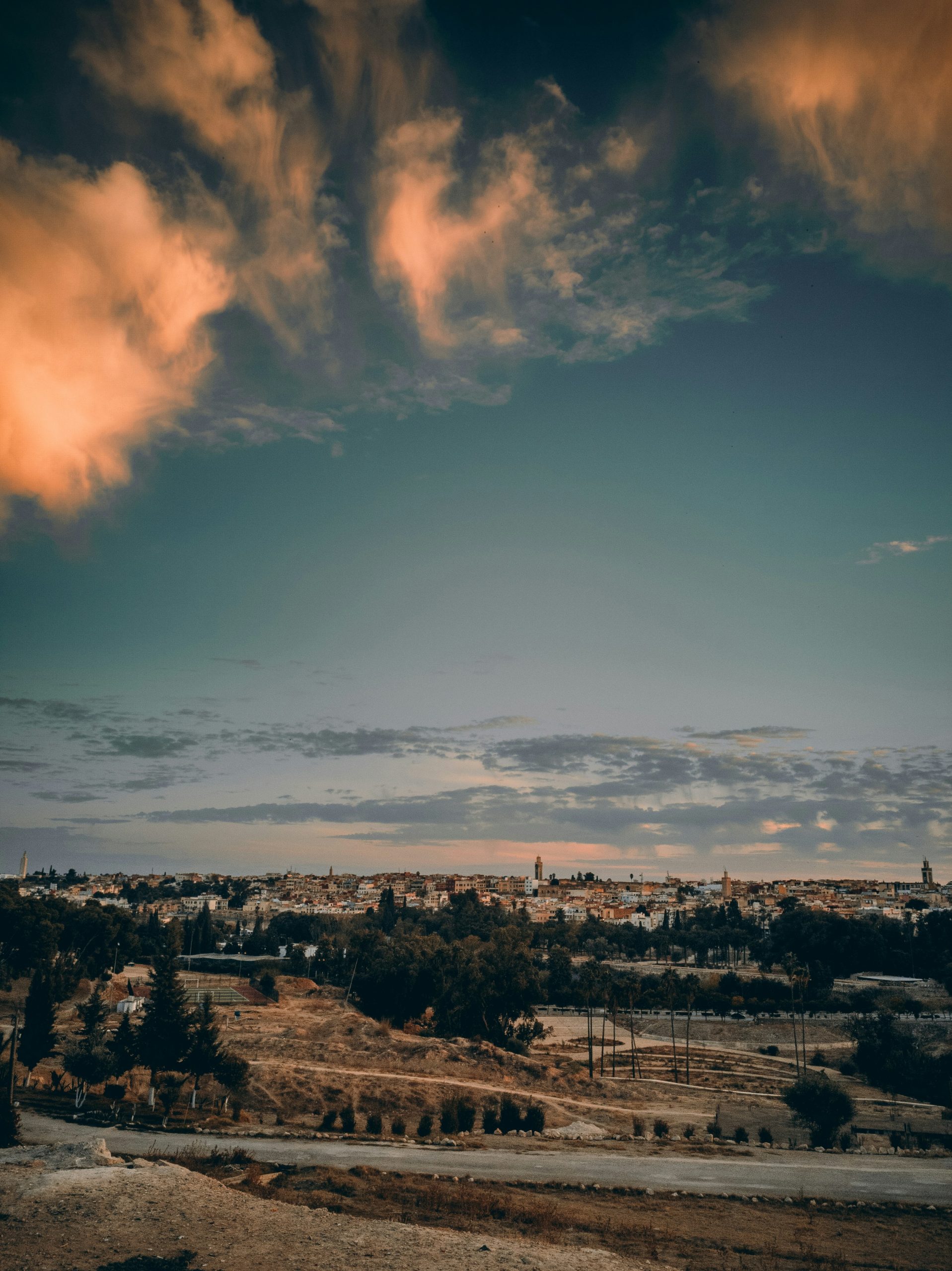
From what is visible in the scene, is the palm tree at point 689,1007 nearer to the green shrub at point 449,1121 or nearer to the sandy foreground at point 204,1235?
the green shrub at point 449,1121

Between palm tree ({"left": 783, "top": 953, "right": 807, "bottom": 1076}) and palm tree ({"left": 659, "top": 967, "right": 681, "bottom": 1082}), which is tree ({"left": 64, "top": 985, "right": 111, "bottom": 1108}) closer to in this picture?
palm tree ({"left": 659, "top": 967, "right": 681, "bottom": 1082})

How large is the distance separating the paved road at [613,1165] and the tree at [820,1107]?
5.39 metres

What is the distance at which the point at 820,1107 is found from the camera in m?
43.5

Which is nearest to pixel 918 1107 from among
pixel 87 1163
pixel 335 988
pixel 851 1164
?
pixel 851 1164

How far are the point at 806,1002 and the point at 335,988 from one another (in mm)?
59303

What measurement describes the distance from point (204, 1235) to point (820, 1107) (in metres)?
35.7

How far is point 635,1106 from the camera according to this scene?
53594 millimetres

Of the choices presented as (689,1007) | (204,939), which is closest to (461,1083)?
(689,1007)

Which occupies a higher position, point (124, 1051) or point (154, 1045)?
point (154, 1045)

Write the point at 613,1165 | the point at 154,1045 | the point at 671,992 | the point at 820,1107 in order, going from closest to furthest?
the point at 613,1165 < the point at 154,1045 < the point at 820,1107 < the point at 671,992

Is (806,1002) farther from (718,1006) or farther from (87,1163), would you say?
(87,1163)

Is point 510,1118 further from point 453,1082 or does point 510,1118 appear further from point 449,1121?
point 453,1082

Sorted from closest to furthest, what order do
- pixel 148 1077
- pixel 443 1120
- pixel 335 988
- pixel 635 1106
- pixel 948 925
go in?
pixel 443 1120, pixel 148 1077, pixel 635 1106, pixel 335 988, pixel 948 925

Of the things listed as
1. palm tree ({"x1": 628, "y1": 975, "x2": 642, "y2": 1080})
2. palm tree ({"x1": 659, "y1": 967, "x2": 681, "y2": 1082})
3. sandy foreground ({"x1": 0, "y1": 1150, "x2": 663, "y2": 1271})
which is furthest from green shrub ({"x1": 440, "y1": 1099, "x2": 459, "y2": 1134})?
palm tree ({"x1": 659, "y1": 967, "x2": 681, "y2": 1082})
